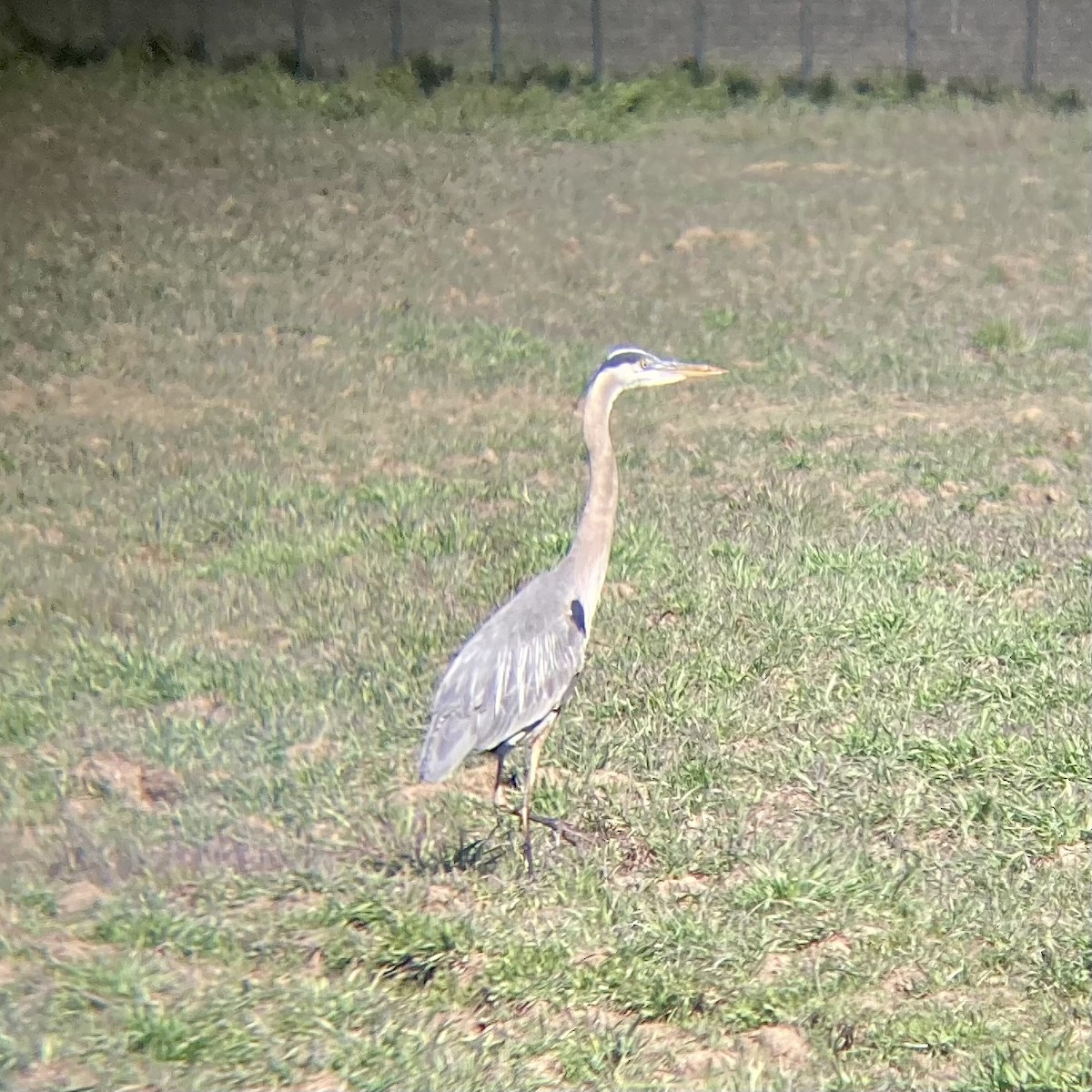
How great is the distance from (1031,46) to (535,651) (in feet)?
51.7

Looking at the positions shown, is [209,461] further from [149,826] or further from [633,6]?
[633,6]

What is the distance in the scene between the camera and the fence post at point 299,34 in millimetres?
14965

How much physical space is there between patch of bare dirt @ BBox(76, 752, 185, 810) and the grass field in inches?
0.5

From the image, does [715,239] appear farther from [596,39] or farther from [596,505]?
[596,505]

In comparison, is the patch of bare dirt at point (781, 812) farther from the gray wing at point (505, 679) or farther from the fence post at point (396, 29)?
the fence post at point (396, 29)

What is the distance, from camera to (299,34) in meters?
15.2

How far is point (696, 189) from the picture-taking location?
1312 cm

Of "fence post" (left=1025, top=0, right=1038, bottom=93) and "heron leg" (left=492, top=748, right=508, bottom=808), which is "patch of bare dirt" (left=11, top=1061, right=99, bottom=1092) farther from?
"fence post" (left=1025, top=0, right=1038, bottom=93)

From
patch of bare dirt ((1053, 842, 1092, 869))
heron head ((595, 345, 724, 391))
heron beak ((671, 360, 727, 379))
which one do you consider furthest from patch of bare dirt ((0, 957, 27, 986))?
patch of bare dirt ((1053, 842, 1092, 869))

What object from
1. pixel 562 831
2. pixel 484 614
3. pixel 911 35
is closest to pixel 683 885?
pixel 562 831

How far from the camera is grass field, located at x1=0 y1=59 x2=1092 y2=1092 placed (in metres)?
3.31

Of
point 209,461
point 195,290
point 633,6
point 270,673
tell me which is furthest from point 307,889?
point 633,6

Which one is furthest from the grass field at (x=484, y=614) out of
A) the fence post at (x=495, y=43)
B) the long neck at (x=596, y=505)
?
the fence post at (x=495, y=43)

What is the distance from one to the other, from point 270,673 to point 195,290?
20.2 feet
